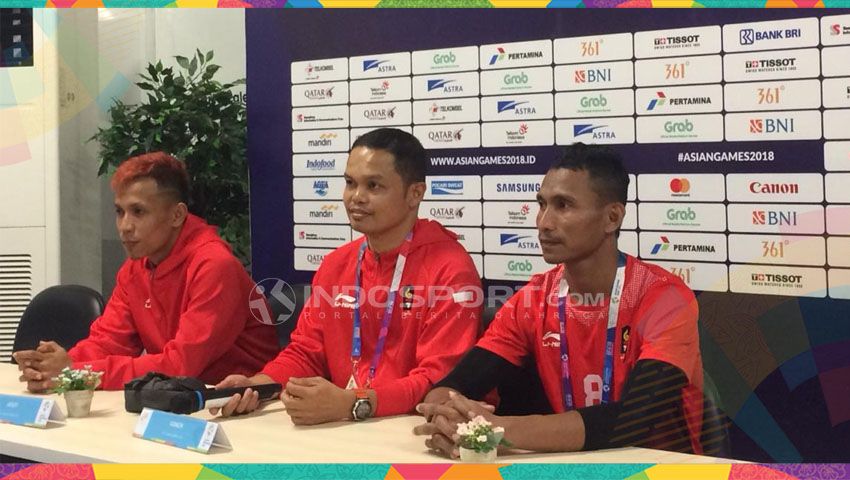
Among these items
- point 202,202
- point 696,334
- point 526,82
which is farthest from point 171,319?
point 696,334

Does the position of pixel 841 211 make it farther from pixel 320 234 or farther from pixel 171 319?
pixel 171 319

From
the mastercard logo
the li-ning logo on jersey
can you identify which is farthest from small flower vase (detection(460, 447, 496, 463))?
the mastercard logo

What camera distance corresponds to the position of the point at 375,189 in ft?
8.96

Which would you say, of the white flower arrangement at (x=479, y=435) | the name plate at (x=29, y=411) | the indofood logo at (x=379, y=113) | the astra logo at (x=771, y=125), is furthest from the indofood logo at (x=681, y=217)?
the name plate at (x=29, y=411)

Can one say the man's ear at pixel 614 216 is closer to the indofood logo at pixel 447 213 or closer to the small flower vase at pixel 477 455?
the indofood logo at pixel 447 213

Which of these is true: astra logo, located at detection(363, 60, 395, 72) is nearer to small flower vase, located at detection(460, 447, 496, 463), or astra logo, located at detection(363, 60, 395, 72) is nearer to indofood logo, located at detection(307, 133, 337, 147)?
indofood logo, located at detection(307, 133, 337, 147)

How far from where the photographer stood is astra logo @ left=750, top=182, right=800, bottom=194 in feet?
7.52

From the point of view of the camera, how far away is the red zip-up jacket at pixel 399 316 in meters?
2.59

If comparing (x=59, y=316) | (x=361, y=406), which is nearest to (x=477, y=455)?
(x=361, y=406)

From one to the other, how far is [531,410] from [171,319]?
4.03 feet

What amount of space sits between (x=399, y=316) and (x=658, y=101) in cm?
91

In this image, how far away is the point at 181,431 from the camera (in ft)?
6.80

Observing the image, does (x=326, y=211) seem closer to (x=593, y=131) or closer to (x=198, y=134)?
(x=198, y=134)

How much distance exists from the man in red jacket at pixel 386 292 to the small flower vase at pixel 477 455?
0.62m
